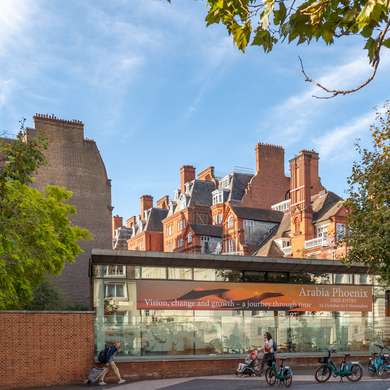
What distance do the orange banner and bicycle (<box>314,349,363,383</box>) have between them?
519 cm

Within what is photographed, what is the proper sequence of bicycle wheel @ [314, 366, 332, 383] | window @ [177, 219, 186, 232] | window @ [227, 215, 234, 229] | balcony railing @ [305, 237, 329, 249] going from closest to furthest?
bicycle wheel @ [314, 366, 332, 383] → balcony railing @ [305, 237, 329, 249] → window @ [227, 215, 234, 229] → window @ [177, 219, 186, 232]

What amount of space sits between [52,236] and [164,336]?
251 inches

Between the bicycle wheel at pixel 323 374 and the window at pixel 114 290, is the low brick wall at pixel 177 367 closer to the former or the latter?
the window at pixel 114 290

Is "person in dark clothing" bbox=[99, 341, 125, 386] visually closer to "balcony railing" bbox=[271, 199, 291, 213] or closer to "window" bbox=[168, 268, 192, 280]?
"window" bbox=[168, 268, 192, 280]

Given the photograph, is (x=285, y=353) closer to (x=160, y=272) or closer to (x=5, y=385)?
(x=160, y=272)

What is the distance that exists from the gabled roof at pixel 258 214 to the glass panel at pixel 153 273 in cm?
4043

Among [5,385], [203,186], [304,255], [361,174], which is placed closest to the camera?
[5,385]

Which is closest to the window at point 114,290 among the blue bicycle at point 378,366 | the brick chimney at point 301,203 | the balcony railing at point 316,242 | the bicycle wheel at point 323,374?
the bicycle wheel at point 323,374

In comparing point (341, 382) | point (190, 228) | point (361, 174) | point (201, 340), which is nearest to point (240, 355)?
point (201, 340)

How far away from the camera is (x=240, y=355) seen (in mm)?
23375

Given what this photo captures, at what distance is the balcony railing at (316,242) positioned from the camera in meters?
51.6

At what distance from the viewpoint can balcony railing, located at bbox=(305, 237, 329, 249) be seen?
169ft

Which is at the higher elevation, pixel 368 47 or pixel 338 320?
pixel 368 47

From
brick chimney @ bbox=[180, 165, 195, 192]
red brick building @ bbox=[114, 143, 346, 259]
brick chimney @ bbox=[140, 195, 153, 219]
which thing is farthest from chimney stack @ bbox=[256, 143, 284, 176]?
brick chimney @ bbox=[140, 195, 153, 219]
